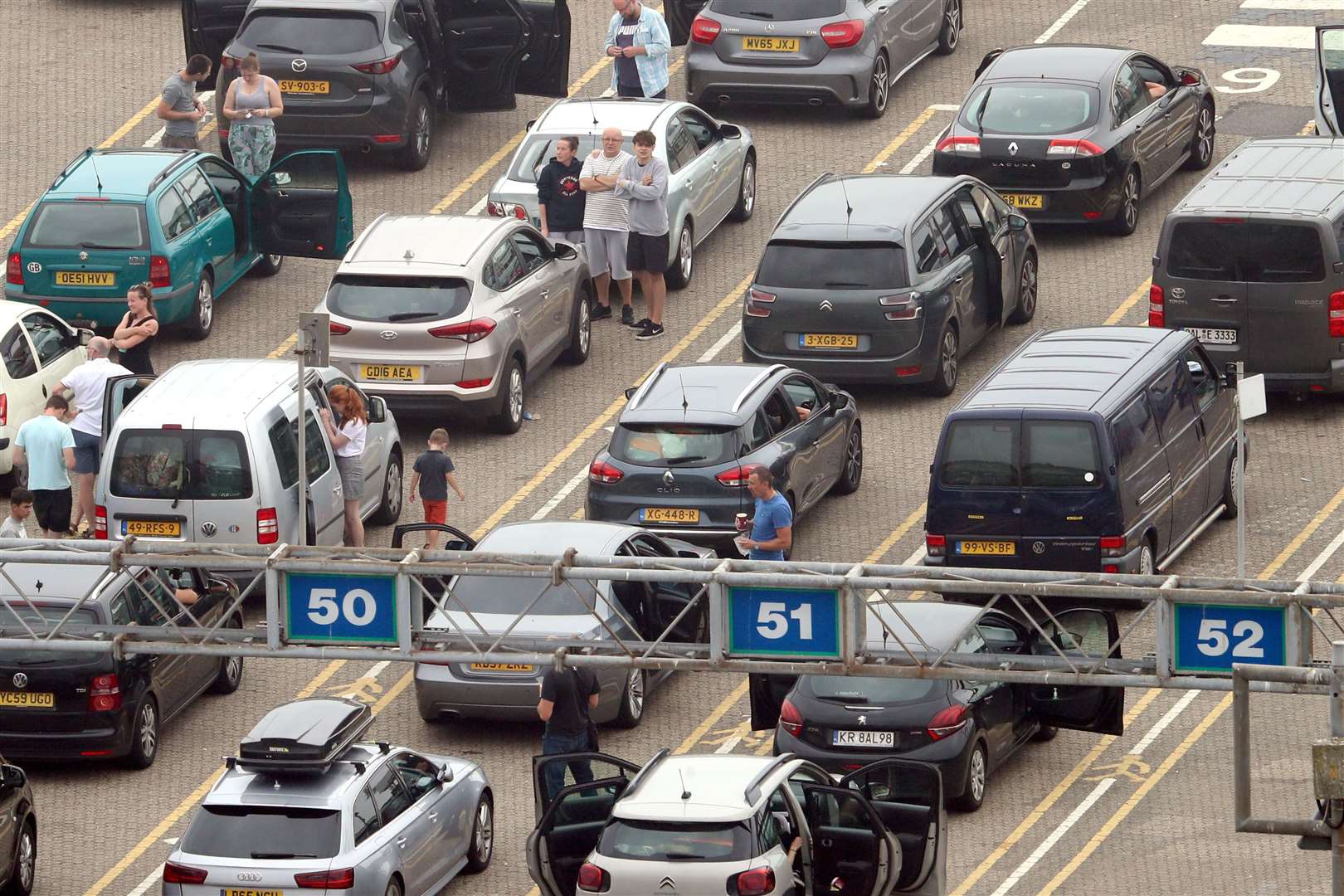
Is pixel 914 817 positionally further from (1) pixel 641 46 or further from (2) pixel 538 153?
(1) pixel 641 46

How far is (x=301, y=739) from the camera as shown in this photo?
20.2 metres

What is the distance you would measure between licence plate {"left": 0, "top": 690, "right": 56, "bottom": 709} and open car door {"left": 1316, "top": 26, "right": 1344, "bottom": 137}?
51.1 feet

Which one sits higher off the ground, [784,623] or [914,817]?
[784,623]

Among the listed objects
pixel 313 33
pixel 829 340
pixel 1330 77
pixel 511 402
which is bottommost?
pixel 511 402

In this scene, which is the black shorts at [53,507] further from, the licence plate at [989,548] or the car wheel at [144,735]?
the licence plate at [989,548]

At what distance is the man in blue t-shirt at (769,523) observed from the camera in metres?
23.7

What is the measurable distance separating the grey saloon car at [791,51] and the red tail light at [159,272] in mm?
7193

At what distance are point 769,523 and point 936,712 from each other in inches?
110

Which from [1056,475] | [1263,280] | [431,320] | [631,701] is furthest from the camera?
[1263,280]

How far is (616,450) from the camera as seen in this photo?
2530 cm

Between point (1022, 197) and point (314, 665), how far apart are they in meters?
9.72

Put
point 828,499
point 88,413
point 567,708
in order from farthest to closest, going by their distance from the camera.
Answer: point 828,499 → point 88,413 → point 567,708

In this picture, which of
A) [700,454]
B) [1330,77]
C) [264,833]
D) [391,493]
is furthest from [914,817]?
[1330,77]

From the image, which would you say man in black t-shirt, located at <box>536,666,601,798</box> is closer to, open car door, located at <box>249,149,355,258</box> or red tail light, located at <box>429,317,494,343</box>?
red tail light, located at <box>429,317,494,343</box>
